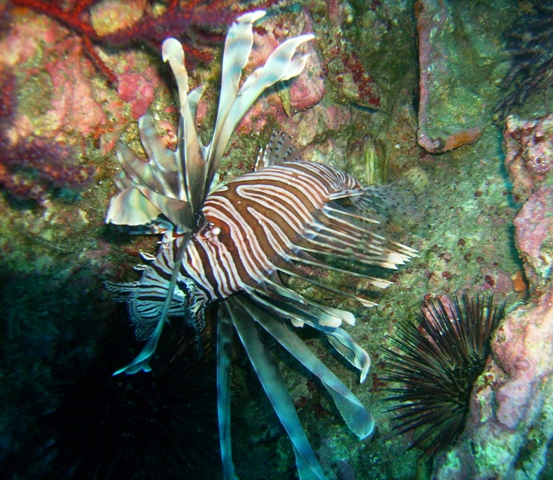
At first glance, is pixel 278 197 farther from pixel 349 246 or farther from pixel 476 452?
pixel 476 452

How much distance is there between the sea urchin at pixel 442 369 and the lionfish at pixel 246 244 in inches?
19.2

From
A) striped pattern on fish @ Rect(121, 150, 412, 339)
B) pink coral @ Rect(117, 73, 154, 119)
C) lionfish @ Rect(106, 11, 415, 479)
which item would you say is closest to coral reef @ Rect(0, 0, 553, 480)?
pink coral @ Rect(117, 73, 154, 119)

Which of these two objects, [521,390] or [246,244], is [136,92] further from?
[521,390]

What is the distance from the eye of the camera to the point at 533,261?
265 cm

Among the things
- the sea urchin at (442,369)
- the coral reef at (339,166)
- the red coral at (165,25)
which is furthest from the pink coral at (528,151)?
the red coral at (165,25)

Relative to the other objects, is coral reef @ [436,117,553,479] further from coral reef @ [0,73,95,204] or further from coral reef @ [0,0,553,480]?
coral reef @ [0,73,95,204]

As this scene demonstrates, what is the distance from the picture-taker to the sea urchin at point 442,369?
2.79 m

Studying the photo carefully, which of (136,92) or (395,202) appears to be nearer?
(136,92)

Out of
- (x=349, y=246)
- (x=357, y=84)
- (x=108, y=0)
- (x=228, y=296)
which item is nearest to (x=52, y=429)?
(x=228, y=296)

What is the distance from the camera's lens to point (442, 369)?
2.90m

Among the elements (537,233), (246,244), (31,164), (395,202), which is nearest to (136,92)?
(31,164)

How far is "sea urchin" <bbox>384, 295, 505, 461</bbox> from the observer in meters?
2.79

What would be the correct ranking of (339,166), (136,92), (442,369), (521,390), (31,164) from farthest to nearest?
(339,166) → (442,369) → (136,92) → (521,390) → (31,164)

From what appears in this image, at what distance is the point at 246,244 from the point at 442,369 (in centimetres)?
185
